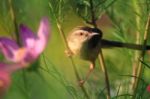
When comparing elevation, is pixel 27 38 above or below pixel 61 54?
above

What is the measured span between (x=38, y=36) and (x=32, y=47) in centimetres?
1

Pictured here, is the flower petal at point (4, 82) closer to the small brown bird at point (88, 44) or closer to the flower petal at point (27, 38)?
the flower petal at point (27, 38)

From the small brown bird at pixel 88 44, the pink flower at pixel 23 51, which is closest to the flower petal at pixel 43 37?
Result: the pink flower at pixel 23 51

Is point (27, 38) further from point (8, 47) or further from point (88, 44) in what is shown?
point (88, 44)

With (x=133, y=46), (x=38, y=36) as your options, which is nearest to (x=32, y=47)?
(x=38, y=36)

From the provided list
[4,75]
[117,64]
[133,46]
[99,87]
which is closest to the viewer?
[4,75]

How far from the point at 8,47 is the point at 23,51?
2 centimetres

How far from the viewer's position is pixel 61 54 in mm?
1311

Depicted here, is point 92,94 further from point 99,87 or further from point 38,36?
point 38,36

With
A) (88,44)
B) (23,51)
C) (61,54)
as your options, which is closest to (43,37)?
(23,51)

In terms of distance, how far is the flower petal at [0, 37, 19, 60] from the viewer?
1.40 ft

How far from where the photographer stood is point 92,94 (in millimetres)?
962

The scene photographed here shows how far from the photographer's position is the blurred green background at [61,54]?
2.69ft

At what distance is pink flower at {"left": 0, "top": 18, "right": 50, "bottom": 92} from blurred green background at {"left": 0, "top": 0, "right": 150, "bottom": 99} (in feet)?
0.26
